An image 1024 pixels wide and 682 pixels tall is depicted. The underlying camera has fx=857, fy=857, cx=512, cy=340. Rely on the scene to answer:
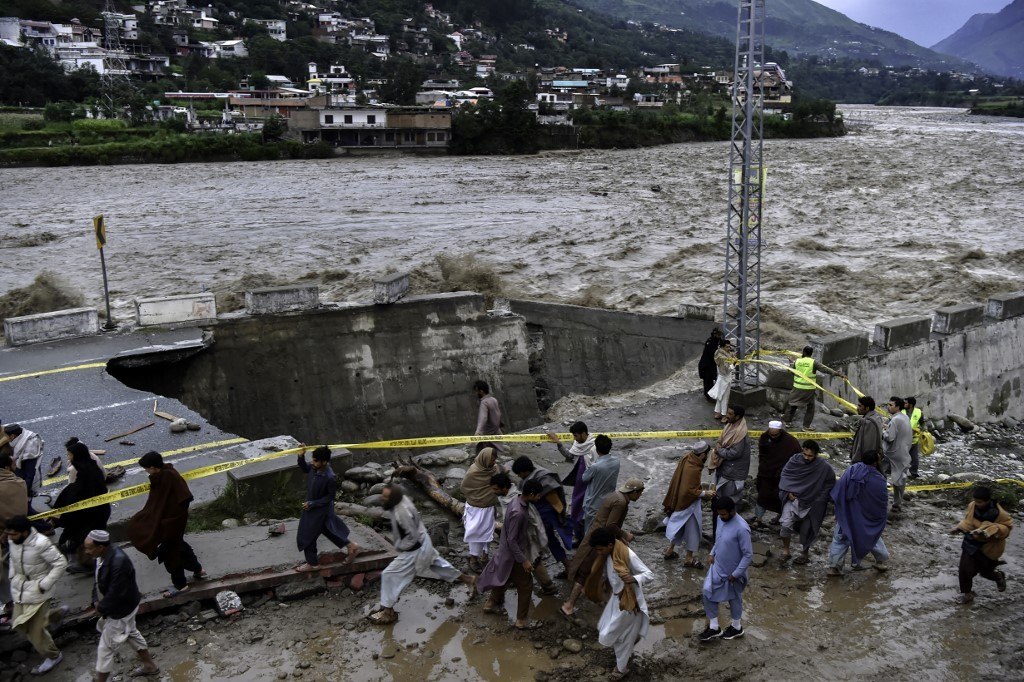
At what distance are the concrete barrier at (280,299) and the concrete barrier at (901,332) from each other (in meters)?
10.2

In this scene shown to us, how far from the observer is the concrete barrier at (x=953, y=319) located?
1577 centimetres

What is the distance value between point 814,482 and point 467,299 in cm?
1050

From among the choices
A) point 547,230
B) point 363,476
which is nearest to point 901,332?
point 363,476

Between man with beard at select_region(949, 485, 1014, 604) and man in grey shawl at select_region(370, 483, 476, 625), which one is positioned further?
man with beard at select_region(949, 485, 1014, 604)

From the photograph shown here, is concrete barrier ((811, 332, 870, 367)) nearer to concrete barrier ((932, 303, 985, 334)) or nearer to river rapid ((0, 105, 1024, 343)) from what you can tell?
concrete barrier ((932, 303, 985, 334))

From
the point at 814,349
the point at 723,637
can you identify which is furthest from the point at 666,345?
the point at 723,637

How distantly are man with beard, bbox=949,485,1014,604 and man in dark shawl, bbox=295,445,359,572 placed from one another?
5471 mm

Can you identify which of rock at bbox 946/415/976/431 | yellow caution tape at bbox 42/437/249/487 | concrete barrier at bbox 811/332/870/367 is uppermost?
concrete barrier at bbox 811/332/870/367

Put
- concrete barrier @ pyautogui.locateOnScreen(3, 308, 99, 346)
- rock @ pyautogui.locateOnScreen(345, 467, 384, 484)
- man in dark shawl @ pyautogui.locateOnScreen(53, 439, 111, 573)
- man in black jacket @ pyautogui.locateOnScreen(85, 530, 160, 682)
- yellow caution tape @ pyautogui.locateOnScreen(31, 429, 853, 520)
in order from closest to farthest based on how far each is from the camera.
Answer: man in black jacket @ pyautogui.locateOnScreen(85, 530, 160, 682)
man in dark shawl @ pyautogui.locateOnScreen(53, 439, 111, 573)
yellow caution tape @ pyautogui.locateOnScreen(31, 429, 853, 520)
rock @ pyautogui.locateOnScreen(345, 467, 384, 484)
concrete barrier @ pyautogui.locateOnScreen(3, 308, 99, 346)

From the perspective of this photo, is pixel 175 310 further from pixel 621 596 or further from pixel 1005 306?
pixel 1005 306

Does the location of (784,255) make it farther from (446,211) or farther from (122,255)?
(122,255)

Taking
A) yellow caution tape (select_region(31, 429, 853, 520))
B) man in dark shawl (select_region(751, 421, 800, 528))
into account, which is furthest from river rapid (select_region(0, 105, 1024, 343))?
man in dark shawl (select_region(751, 421, 800, 528))

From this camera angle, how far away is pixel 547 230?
125 feet

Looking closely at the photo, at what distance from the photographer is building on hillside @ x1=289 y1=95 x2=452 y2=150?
2616 inches
